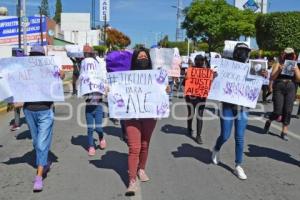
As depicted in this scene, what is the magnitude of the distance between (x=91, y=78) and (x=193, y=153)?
2218 millimetres

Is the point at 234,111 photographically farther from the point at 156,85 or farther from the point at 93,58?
the point at 93,58

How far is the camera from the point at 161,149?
30.2 feet

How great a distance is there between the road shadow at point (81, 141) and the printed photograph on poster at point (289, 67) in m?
3.94

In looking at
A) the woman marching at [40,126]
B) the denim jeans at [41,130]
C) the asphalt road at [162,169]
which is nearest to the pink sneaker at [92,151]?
the asphalt road at [162,169]

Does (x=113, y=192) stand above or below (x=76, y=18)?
below

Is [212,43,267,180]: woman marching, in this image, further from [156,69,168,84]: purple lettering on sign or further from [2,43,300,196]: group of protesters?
[156,69,168,84]: purple lettering on sign

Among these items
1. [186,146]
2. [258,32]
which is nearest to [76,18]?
Answer: [258,32]

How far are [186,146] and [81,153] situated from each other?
203 cm

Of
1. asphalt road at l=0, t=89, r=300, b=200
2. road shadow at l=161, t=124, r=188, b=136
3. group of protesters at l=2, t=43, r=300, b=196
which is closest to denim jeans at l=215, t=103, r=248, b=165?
group of protesters at l=2, t=43, r=300, b=196

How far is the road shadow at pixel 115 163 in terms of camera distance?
24.3ft

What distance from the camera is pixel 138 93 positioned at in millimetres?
6629

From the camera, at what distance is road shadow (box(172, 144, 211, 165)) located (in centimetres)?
845

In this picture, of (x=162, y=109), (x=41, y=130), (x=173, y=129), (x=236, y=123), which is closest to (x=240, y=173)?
(x=236, y=123)

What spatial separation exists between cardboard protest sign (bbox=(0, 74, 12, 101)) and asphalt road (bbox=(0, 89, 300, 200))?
1.12 meters
